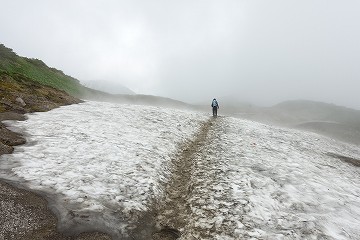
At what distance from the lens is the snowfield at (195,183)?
10398mm

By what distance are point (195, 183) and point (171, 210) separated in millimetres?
2994

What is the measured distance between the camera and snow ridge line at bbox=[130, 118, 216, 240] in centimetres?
998

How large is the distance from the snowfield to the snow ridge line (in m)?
0.29

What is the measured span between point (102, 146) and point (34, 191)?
22.2ft

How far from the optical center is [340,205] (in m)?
13.4

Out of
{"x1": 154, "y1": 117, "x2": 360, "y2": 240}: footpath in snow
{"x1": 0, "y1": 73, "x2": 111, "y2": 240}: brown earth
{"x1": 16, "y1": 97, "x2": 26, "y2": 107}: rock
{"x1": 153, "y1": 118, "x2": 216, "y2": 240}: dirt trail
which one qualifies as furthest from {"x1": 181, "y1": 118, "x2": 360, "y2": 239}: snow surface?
{"x1": 16, "y1": 97, "x2": 26, "y2": 107}: rock

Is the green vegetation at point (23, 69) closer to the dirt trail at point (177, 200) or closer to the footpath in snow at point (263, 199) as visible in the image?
the dirt trail at point (177, 200)

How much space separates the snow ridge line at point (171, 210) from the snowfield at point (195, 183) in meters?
0.29

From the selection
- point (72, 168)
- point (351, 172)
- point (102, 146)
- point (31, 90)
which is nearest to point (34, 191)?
point (72, 168)

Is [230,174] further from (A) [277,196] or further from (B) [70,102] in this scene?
(B) [70,102]

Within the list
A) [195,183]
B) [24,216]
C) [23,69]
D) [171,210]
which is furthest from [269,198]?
[23,69]

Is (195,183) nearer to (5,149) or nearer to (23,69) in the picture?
(5,149)

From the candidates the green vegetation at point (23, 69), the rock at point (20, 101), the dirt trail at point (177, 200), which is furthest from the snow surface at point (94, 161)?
the green vegetation at point (23, 69)

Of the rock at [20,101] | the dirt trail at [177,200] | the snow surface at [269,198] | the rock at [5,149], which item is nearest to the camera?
the dirt trail at [177,200]
